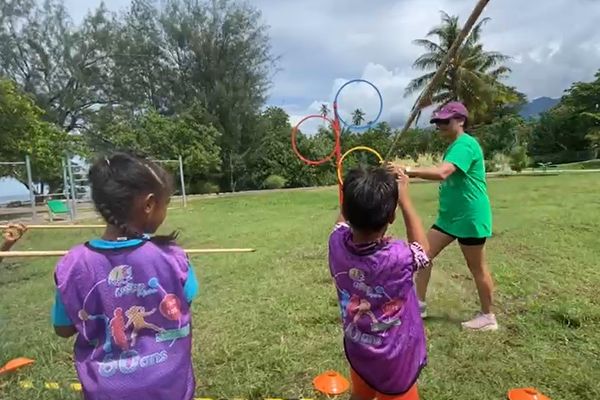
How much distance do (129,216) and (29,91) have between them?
94.8 feet

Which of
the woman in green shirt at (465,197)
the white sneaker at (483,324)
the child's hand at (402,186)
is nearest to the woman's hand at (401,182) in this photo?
the child's hand at (402,186)

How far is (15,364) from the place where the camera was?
125 inches

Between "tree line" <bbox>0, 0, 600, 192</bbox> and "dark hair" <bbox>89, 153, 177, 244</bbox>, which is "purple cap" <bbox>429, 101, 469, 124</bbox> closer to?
"dark hair" <bbox>89, 153, 177, 244</bbox>

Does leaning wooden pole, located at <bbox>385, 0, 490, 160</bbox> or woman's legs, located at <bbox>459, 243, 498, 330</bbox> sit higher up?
leaning wooden pole, located at <bbox>385, 0, 490, 160</bbox>

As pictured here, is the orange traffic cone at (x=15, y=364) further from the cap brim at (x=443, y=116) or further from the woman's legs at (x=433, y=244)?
the cap brim at (x=443, y=116)

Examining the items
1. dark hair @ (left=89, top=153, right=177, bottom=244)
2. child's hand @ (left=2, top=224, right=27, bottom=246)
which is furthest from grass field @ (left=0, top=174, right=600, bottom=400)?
dark hair @ (left=89, top=153, right=177, bottom=244)

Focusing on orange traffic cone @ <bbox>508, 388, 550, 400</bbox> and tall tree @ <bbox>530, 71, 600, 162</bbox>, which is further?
tall tree @ <bbox>530, 71, 600, 162</bbox>

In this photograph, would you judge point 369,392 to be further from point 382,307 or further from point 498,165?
point 498,165

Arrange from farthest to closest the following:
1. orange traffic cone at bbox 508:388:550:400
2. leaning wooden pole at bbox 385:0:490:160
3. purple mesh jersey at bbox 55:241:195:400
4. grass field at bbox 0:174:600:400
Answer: grass field at bbox 0:174:600:400 → orange traffic cone at bbox 508:388:550:400 → leaning wooden pole at bbox 385:0:490:160 → purple mesh jersey at bbox 55:241:195:400

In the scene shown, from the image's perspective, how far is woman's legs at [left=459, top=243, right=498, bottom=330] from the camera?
346 cm

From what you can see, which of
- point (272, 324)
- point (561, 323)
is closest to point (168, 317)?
point (272, 324)

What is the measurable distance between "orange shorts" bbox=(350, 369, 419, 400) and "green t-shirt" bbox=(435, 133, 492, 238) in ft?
5.41

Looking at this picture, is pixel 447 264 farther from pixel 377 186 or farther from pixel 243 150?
pixel 243 150

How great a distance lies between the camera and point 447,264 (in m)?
5.70
